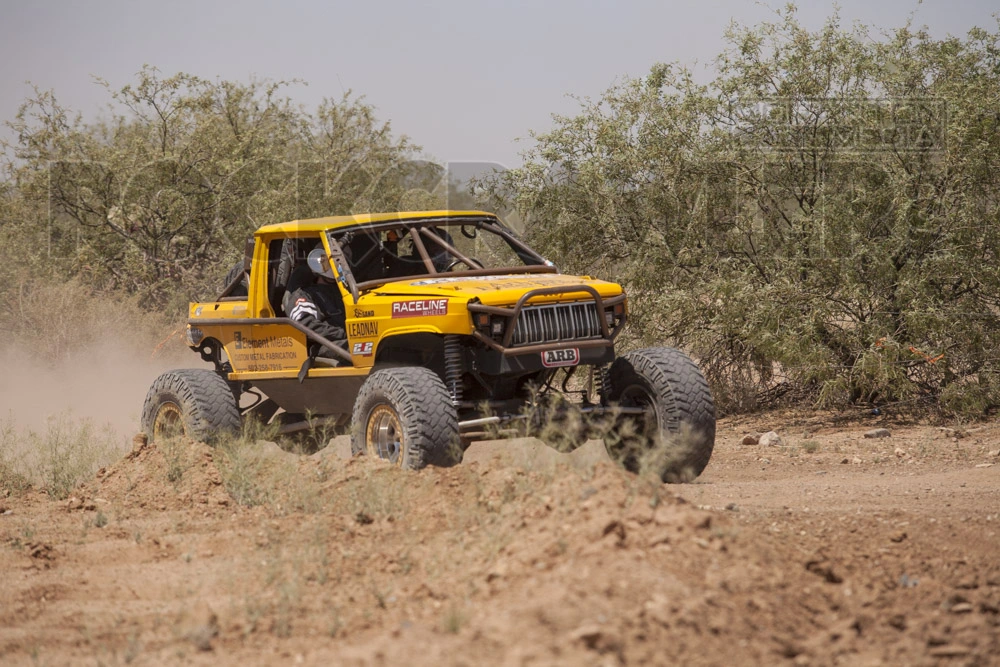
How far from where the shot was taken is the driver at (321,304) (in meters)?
8.83

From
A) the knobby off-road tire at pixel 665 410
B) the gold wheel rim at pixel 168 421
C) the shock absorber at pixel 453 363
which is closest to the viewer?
the shock absorber at pixel 453 363

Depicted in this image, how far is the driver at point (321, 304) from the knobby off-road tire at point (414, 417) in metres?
1.08

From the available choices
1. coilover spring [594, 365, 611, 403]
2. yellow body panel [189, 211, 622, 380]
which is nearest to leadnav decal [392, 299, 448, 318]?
yellow body panel [189, 211, 622, 380]

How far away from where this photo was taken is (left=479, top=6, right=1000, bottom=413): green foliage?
11.5 m

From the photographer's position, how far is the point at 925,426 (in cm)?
1138

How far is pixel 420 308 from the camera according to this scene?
7926 mm

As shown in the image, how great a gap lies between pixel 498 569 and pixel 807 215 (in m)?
8.25

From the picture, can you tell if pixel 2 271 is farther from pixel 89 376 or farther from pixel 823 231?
pixel 823 231

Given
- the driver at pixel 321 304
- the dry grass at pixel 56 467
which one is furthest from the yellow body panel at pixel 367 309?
the dry grass at pixel 56 467

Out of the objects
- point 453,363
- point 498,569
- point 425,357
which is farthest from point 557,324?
point 498,569

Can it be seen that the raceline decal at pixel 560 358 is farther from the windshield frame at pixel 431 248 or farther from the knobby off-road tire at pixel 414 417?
the windshield frame at pixel 431 248

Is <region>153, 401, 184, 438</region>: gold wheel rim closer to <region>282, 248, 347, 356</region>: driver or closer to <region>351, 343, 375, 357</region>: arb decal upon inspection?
<region>282, 248, 347, 356</region>: driver

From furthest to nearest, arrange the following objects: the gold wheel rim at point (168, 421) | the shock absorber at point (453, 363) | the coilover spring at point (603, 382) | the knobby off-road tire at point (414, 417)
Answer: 1. the gold wheel rim at point (168, 421)
2. the coilover spring at point (603, 382)
3. the shock absorber at point (453, 363)
4. the knobby off-road tire at point (414, 417)

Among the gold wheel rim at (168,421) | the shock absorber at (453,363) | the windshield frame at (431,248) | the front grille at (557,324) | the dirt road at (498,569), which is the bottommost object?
the dirt road at (498,569)
